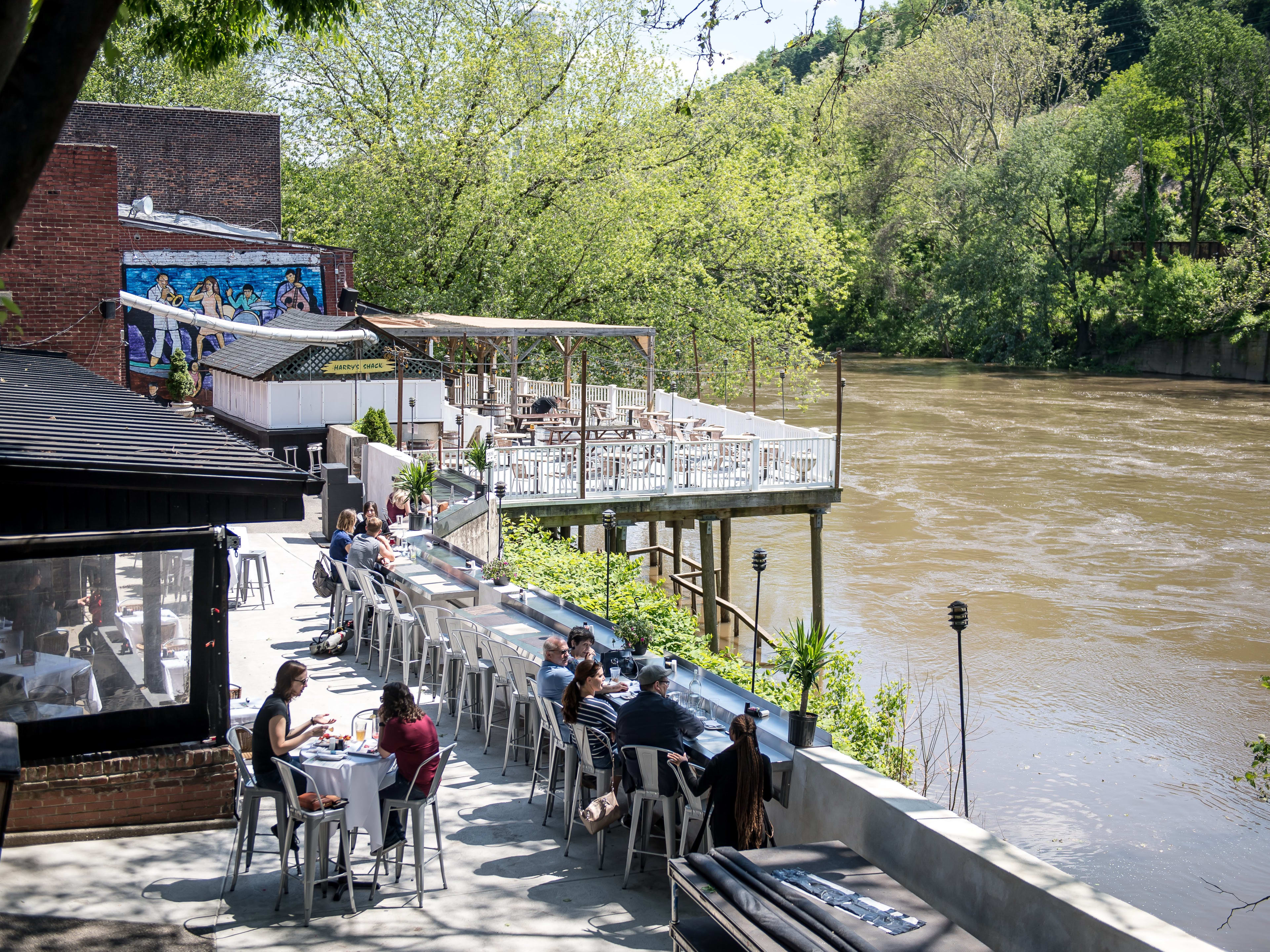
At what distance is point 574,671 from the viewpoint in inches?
328

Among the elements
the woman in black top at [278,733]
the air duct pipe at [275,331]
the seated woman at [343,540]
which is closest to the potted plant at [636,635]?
the woman in black top at [278,733]

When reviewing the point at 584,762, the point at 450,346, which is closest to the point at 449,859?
the point at 584,762

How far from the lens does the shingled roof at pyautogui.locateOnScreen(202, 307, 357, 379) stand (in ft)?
73.3

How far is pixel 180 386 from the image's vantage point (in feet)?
83.6

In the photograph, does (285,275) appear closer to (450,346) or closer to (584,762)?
(450,346)

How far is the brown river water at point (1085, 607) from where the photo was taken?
46.1ft

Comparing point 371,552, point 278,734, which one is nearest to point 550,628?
point 371,552

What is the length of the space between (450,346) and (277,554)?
503 inches

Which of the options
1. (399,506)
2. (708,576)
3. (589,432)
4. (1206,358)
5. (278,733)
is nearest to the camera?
(278,733)

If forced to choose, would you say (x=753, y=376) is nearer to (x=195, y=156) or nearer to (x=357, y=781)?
(x=195, y=156)

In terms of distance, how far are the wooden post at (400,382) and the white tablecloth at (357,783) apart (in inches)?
526

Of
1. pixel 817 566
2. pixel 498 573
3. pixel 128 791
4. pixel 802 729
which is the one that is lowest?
pixel 817 566

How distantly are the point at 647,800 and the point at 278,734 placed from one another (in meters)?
2.17

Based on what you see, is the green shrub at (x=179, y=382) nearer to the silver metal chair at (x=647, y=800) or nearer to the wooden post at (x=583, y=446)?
the wooden post at (x=583, y=446)
